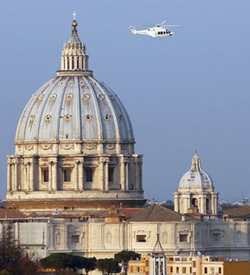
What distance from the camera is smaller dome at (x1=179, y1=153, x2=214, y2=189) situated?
196 meters

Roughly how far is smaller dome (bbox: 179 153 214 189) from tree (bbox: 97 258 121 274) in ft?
74.0

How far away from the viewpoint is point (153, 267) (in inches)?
6216

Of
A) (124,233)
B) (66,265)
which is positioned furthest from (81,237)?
(66,265)

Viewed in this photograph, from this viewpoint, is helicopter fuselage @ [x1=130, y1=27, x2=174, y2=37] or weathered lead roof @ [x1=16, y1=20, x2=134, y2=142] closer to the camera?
helicopter fuselage @ [x1=130, y1=27, x2=174, y2=37]

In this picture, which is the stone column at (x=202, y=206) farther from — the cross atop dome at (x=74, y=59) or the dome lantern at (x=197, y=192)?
the cross atop dome at (x=74, y=59)

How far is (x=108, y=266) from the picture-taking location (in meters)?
172

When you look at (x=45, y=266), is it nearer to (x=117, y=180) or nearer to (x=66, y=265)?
(x=66, y=265)

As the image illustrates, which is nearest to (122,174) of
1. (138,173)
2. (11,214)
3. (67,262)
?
(138,173)

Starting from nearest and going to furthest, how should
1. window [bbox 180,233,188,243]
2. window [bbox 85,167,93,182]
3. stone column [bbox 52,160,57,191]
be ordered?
window [bbox 180,233,188,243] → stone column [bbox 52,160,57,191] → window [bbox 85,167,93,182]

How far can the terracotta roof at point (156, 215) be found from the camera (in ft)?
596

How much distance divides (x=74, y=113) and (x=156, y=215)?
1441 cm

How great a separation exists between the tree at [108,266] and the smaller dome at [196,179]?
22545 millimetres

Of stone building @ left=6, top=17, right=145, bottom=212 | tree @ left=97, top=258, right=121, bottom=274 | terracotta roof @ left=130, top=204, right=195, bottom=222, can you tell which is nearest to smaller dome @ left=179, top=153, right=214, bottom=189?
stone building @ left=6, top=17, right=145, bottom=212

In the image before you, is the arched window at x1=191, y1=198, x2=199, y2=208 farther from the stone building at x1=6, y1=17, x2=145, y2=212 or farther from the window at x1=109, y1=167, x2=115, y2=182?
the window at x1=109, y1=167, x2=115, y2=182
